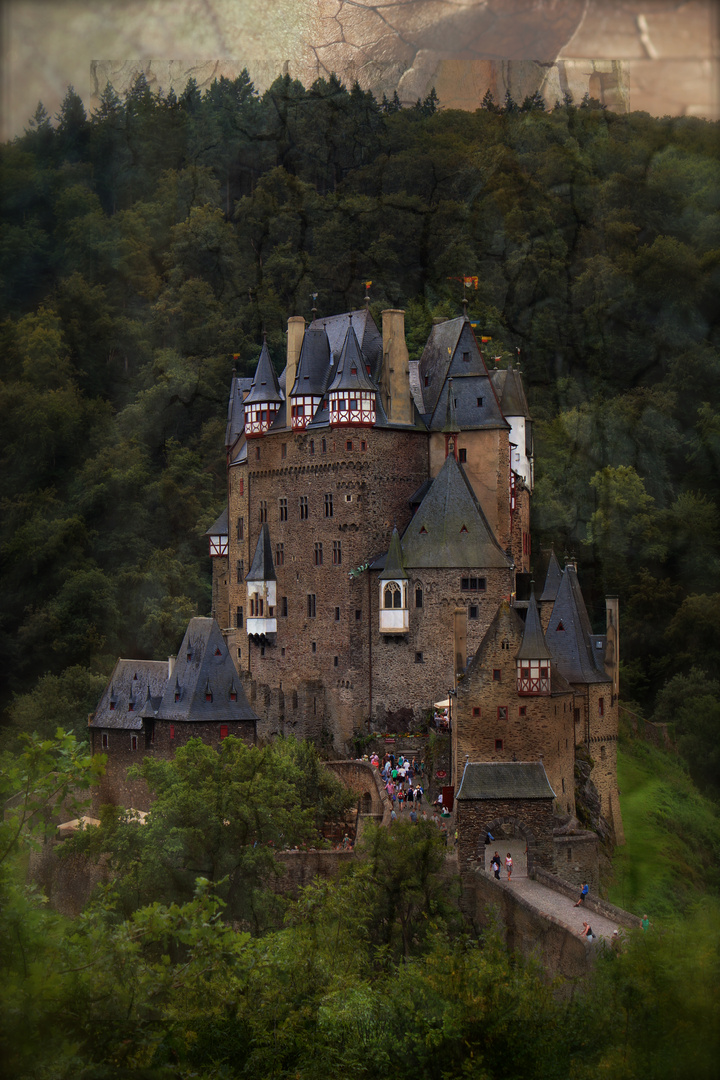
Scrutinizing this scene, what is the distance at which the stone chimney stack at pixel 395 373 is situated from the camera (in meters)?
49.2

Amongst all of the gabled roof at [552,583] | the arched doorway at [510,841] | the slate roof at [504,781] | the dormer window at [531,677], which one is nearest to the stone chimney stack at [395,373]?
the gabled roof at [552,583]

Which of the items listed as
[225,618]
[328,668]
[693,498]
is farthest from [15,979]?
[693,498]

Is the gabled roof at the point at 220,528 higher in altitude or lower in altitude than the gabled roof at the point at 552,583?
higher

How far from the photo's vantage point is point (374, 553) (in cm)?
4828

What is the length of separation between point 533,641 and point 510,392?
18670 mm

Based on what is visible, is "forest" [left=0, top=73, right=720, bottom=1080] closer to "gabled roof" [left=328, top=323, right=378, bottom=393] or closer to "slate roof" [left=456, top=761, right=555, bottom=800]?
"slate roof" [left=456, top=761, right=555, bottom=800]

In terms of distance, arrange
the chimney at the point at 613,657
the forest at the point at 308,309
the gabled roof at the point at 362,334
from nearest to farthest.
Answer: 1. the chimney at the point at 613,657
2. the gabled roof at the point at 362,334
3. the forest at the point at 308,309

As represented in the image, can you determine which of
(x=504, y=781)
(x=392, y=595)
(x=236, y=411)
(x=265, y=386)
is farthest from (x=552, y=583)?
(x=236, y=411)

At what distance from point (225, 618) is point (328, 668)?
8.57m

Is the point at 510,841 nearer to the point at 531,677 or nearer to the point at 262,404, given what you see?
the point at 531,677

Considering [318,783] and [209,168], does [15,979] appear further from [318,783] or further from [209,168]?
[209,168]

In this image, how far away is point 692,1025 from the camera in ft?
65.7

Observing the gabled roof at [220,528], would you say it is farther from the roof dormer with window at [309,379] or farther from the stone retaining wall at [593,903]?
the stone retaining wall at [593,903]

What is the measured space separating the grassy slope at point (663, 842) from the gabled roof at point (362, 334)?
16.7 m
